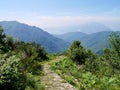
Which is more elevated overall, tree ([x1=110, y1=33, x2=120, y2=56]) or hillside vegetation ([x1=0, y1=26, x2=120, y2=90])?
tree ([x1=110, y1=33, x2=120, y2=56])

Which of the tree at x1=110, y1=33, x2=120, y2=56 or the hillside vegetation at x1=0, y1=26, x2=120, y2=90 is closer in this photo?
the hillside vegetation at x1=0, y1=26, x2=120, y2=90

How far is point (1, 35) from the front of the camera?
30.4 m

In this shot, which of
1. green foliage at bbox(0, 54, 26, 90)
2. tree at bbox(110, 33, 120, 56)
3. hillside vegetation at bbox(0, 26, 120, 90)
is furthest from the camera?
tree at bbox(110, 33, 120, 56)

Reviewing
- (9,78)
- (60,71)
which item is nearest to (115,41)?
(60,71)

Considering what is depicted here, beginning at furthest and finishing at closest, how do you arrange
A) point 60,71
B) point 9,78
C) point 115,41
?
1. point 115,41
2. point 60,71
3. point 9,78

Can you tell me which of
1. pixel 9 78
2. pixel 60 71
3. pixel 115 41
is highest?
pixel 115 41

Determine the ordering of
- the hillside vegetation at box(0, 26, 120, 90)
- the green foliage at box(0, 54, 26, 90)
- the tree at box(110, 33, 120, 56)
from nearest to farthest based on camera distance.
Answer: the green foliage at box(0, 54, 26, 90) < the hillside vegetation at box(0, 26, 120, 90) < the tree at box(110, 33, 120, 56)

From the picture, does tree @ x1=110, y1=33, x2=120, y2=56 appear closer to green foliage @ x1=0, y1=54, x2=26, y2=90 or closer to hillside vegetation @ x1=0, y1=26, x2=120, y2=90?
hillside vegetation @ x1=0, y1=26, x2=120, y2=90

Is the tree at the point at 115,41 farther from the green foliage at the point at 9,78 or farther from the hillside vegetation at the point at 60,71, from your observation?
the green foliage at the point at 9,78

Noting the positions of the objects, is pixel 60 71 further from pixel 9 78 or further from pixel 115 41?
pixel 9 78

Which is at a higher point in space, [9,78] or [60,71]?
[9,78]

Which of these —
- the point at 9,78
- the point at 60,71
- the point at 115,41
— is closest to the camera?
the point at 9,78

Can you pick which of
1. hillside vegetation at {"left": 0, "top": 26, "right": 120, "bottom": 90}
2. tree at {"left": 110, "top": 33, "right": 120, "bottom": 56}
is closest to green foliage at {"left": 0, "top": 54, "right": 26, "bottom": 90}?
hillside vegetation at {"left": 0, "top": 26, "right": 120, "bottom": 90}

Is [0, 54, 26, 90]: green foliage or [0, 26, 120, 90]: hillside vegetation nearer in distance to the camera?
[0, 54, 26, 90]: green foliage
